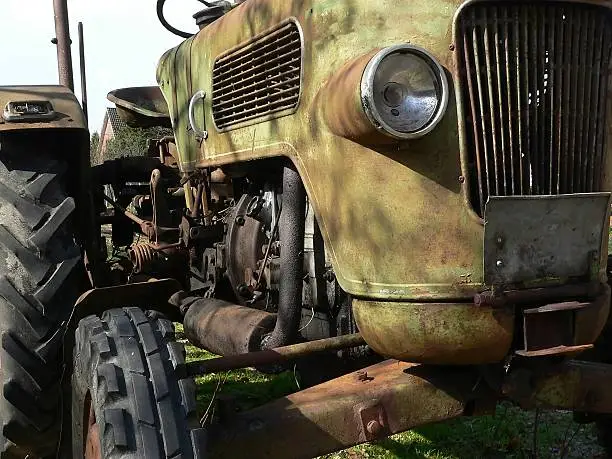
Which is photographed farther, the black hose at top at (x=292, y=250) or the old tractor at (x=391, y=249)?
the black hose at top at (x=292, y=250)

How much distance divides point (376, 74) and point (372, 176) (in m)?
0.35

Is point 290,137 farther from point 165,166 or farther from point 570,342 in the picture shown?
point 165,166

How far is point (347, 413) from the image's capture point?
2.45 m

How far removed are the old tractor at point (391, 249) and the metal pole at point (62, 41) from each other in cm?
290

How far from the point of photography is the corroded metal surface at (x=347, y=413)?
2377mm

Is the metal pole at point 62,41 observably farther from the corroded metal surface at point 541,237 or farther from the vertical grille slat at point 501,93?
the corroded metal surface at point 541,237

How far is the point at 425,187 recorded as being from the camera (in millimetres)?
2316

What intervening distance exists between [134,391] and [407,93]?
1174mm

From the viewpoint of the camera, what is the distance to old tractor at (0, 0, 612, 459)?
2.26 metres

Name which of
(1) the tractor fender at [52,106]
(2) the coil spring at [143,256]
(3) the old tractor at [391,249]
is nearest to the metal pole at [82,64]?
(1) the tractor fender at [52,106]

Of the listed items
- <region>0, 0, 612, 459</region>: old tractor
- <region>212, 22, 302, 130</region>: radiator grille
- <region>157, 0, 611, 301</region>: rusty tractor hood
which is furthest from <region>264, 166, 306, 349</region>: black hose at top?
<region>212, 22, 302, 130</region>: radiator grille

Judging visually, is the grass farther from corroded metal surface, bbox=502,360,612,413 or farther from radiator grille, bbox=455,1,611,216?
radiator grille, bbox=455,1,611,216

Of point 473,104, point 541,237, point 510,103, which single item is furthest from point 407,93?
point 541,237

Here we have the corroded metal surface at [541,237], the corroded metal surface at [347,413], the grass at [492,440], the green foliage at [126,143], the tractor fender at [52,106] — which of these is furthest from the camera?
the green foliage at [126,143]
